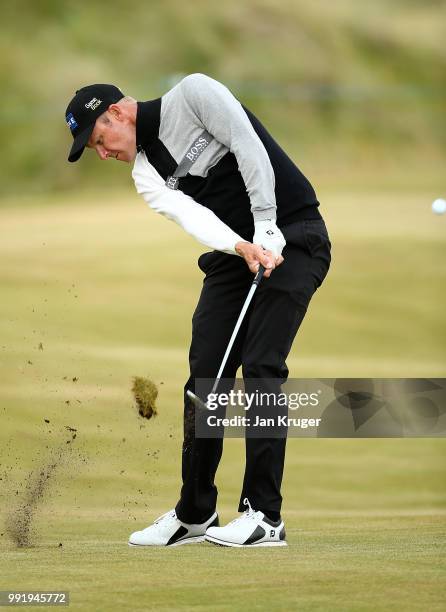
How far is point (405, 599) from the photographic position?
2355mm

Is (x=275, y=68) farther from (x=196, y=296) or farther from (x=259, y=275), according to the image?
(x=259, y=275)

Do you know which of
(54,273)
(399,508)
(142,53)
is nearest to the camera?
(399,508)

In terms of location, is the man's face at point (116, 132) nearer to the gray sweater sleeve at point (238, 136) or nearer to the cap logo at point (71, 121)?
the cap logo at point (71, 121)

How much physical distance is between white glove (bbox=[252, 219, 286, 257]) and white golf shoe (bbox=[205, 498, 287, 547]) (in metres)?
0.59

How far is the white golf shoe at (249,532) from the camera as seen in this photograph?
121 inches

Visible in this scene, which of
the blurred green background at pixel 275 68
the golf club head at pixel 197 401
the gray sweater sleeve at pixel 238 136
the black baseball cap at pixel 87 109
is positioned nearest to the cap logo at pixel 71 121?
the black baseball cap at pixel 87 109

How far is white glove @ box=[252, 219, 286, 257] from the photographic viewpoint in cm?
305

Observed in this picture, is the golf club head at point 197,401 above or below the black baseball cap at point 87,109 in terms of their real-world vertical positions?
below

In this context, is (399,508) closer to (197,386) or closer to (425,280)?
(197,386)

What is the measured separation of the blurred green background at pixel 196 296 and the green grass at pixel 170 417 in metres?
0.02

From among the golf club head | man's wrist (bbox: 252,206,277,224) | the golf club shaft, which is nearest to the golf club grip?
the golf club shaft

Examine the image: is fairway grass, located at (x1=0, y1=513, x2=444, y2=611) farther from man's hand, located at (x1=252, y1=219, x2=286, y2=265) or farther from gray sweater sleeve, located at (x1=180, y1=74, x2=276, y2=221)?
gray sweater sleeve, located at (x1=180, y1=74, x2=276, y2=221)

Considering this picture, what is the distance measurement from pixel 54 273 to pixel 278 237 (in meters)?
8.44

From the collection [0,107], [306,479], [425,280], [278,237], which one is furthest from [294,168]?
[0,107]
